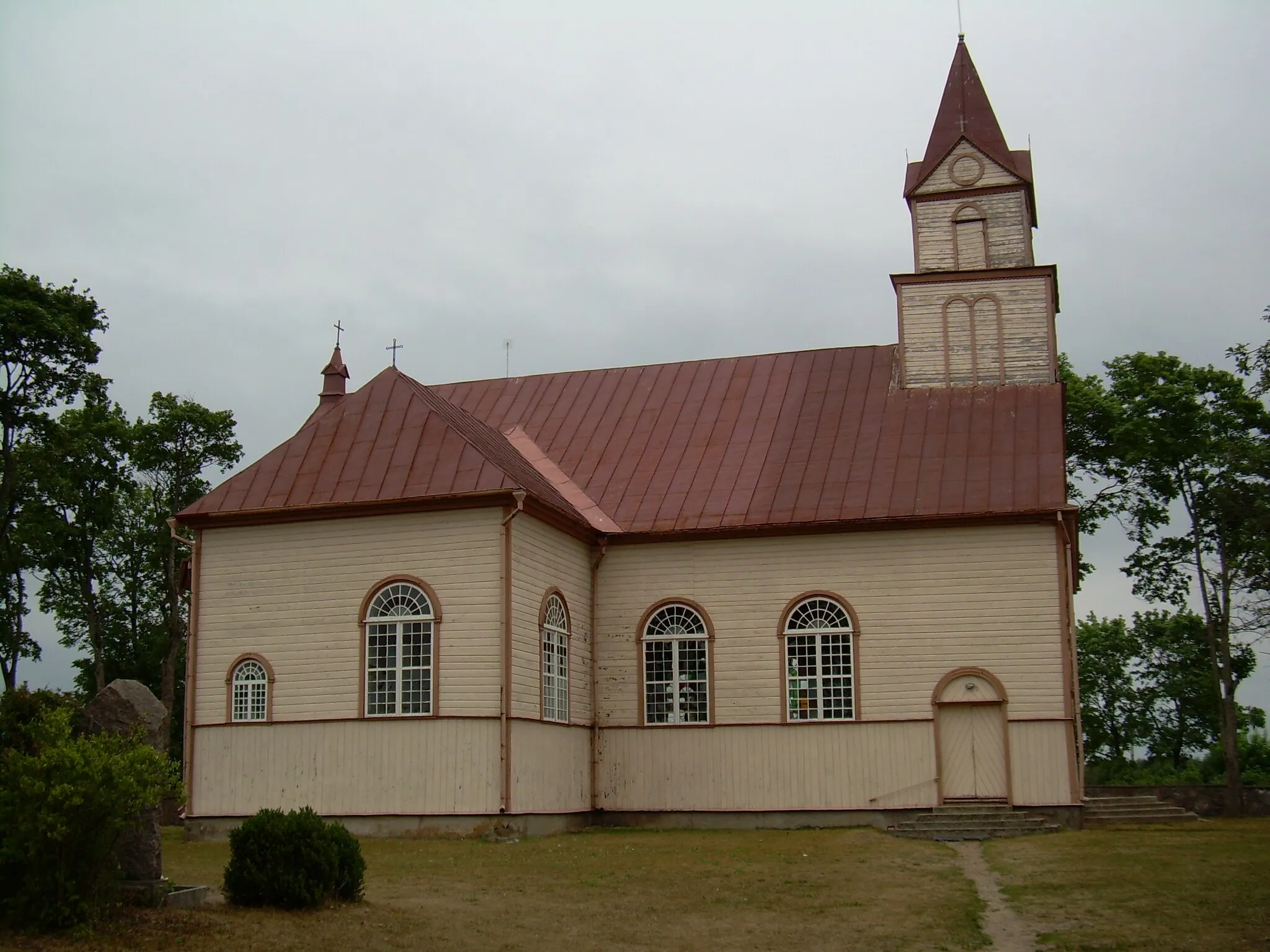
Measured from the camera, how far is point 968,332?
29.1m

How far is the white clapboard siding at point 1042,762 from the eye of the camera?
24.5 meters

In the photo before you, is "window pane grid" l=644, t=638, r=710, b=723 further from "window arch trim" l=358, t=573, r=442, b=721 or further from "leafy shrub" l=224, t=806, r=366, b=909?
"leafy shrub" l=224, t=806, r=366, b=909

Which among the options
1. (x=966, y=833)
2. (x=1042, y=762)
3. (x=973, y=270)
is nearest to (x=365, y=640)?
(x=966, y=833)

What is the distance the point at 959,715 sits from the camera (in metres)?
25.1

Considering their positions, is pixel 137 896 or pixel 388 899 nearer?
pixel 137 896

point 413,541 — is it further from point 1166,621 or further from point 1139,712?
point 1139,712

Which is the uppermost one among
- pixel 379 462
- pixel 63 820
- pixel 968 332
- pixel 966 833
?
pixel 968 332

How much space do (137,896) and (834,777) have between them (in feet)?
48.9

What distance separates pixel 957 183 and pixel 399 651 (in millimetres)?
15504

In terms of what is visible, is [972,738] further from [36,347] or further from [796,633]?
[36,347]

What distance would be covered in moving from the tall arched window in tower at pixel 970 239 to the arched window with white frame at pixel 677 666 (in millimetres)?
9506

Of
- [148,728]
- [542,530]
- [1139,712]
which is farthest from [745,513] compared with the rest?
[1139,712]

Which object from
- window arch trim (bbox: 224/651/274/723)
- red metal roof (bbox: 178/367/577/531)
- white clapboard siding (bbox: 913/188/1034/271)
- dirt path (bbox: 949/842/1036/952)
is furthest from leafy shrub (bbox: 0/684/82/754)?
white clapboard siding (bbox: 913/188/1034/271)

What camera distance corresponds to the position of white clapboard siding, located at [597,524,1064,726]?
24.9 meters
